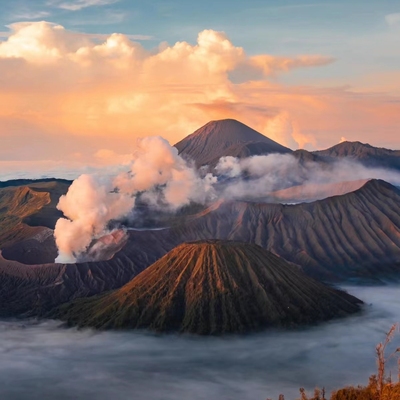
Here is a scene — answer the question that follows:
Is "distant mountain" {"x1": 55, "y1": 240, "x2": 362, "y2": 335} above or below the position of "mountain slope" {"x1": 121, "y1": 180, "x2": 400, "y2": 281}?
below

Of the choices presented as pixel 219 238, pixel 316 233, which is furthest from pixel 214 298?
pixel 316 233

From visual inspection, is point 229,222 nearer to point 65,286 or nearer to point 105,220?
point 105,220

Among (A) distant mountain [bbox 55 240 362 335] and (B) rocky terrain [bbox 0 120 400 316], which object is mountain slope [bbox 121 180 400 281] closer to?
(B) rocky terrain [bbox 0 120 400 316]

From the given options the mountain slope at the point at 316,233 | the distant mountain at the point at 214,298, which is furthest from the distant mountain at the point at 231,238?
the distant mountain at the point at 214,298

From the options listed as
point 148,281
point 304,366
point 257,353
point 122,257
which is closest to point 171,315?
point 148,281

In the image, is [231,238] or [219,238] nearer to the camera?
[231,238]

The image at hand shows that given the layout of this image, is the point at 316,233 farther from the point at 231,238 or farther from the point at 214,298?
the point at 214,298

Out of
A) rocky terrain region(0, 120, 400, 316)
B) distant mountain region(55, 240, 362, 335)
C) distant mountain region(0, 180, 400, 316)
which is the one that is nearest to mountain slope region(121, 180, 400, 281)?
distant mountain region(0, 180, 400, 316)

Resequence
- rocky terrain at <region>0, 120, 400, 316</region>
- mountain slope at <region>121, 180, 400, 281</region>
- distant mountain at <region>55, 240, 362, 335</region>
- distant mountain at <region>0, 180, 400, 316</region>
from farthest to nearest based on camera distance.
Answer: mountain slope at <region>121, 180, 400, 281</region>, rocky terrain at <region>0, 120, 400, 316</region>, distant mountain at <region>0, 180, 400, 316</region>, distant mountain at <region>55, 240, 362, 335</region>

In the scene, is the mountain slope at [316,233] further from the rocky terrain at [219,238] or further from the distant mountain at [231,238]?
the rocky terrain at [219,238]
